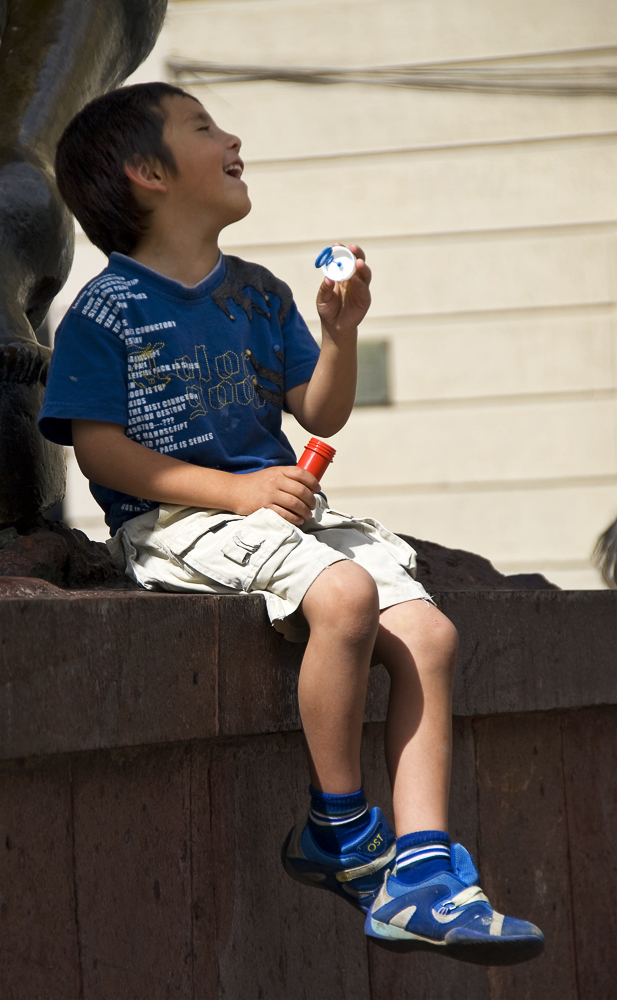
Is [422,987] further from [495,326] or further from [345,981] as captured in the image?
[495,326]

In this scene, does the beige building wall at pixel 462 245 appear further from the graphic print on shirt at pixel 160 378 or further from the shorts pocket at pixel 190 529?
the shorts pocket at pixel 190 529

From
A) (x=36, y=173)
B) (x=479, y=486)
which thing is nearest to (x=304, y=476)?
(x=36, y=173)

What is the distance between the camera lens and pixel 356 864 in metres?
1.73

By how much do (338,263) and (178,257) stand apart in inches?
12.7

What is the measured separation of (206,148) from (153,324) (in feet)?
1.18

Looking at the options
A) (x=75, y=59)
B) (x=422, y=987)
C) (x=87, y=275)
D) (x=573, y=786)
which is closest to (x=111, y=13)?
(x=75, y=59)

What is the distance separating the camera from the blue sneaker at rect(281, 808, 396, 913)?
172 centimetres

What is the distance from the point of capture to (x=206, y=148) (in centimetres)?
218

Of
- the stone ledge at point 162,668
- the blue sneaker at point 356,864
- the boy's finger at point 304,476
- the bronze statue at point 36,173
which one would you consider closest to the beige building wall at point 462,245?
the bronze statue at point 36,173

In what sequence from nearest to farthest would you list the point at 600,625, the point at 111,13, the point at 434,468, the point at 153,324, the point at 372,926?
1. the point at 372,926
2. the point at 153,324
3. the point at 600,625
4. the point at 111,13
5. the point at 434,468

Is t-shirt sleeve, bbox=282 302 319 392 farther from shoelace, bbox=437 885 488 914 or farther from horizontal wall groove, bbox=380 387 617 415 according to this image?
horizontal wall groove, bbox=380 387 617 415

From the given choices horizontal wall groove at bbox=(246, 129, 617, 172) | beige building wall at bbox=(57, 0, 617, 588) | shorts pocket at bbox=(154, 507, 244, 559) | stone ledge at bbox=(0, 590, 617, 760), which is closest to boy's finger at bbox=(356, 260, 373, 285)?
shorts pocket at bbox=(154, 507, 244, 559)

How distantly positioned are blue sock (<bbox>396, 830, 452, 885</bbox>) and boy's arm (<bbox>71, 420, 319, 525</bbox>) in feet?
1.68

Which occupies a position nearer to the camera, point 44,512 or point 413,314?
point 44,512
